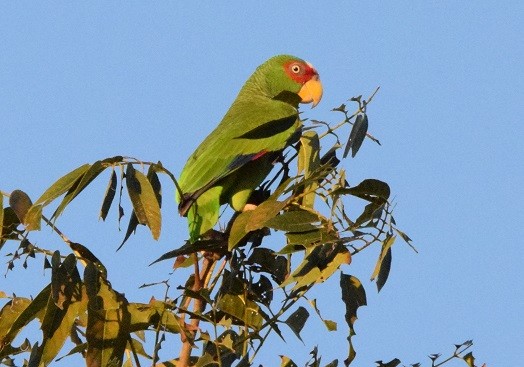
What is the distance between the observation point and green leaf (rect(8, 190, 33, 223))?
1890mm

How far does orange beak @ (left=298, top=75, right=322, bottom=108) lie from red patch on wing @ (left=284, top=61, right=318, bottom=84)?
0.09 feet

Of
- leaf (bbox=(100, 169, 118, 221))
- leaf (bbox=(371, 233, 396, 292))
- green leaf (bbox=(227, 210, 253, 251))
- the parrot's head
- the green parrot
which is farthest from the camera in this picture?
the parrot's head

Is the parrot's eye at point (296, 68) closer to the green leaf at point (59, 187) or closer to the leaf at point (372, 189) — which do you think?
the leaf at point (372, 189)

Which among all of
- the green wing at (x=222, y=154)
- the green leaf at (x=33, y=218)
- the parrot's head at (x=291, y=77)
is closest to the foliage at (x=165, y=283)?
the green leaf at (x=33, y=218)

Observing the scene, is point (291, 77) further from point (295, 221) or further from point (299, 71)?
point (295, 221)

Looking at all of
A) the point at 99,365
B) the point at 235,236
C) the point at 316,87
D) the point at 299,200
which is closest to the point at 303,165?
the point at 299,200

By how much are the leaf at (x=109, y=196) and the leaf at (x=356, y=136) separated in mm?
619

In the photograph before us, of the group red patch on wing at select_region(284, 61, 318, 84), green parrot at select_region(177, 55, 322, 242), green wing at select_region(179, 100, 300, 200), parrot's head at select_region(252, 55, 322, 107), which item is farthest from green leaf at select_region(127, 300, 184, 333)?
red patch on wing at select_region(284, 61, 318, 84)

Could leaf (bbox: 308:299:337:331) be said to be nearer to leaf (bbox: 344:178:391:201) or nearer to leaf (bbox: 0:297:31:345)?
leaf (bbox: 344:178:391:201)

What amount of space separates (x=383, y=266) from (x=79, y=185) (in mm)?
738

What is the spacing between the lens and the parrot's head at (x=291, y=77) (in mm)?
4668

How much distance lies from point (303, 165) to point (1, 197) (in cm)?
86

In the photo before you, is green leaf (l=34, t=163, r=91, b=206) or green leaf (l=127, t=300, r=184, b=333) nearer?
green leaf (l=34, t=163, r=91, b=206)

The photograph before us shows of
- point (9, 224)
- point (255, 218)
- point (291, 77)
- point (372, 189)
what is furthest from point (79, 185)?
point (291, 77)
